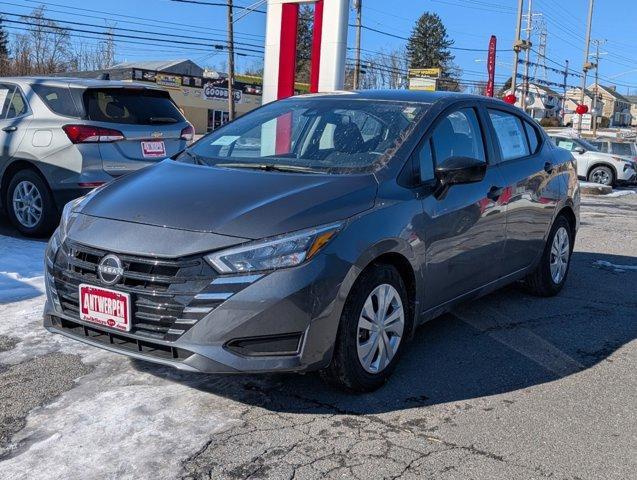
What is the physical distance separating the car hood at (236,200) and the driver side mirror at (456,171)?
21.1 inches

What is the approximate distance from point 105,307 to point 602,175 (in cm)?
2206

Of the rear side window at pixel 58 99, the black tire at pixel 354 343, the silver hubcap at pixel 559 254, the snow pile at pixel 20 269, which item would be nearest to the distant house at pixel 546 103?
the silver hubcap at pixel 559 254

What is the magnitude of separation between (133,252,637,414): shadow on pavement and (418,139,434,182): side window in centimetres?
114

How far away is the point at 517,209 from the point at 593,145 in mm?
20235

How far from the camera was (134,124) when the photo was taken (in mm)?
7223

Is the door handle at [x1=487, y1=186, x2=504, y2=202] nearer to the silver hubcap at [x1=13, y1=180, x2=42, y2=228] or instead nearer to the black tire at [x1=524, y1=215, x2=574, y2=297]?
the black tire at [x1=524, y1=215, x2=574, y2=297]

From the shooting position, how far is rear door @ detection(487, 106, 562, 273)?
502cm

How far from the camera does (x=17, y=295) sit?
5273 millimetres

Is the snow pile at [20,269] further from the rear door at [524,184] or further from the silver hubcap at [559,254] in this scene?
the silver hubcap at [559,254]

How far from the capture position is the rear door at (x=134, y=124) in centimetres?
695

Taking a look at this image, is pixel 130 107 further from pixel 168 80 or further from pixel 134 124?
pixel 168 80

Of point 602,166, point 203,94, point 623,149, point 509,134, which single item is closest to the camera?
point 509,134

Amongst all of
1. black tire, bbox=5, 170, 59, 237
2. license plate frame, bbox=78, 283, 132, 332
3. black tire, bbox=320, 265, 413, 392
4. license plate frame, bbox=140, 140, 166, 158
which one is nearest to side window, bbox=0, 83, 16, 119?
black tire, bbox=5, 170, 59, 237

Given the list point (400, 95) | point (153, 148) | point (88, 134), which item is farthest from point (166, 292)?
point (153, 148)
